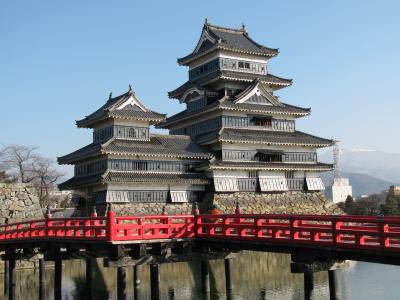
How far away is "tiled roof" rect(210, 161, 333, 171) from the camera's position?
47.5 m

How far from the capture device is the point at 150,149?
4525 cm

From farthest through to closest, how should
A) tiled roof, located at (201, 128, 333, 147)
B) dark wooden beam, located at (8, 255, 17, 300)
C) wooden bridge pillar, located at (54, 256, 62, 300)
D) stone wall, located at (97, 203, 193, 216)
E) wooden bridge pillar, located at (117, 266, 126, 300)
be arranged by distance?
tiled roof, located at (201, 128, 333, 147), stone wall, located at (97, 203, 193, 216), dark wooden beam, located at (8, 255, 17, 300), wooden bridge pillar, located at (54, 256, 62, 300), wooden bridge pillar, located at (117, 266, 126, 300)

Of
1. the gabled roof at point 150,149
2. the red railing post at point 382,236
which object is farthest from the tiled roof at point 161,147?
the red railing post at point 382,236

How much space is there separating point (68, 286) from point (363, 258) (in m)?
21.4

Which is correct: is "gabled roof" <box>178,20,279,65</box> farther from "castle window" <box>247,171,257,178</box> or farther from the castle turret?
"castle window" <box>247,171,257,178</box>

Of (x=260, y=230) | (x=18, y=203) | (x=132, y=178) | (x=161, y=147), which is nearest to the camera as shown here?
(x=260, y=230)

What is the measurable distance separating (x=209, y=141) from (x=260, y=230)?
30486mm

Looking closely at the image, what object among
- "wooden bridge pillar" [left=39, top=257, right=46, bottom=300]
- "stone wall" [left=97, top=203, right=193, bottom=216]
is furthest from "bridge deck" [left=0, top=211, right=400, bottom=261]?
"stone wall" [left=97, top=203, right=193, bottom=216]

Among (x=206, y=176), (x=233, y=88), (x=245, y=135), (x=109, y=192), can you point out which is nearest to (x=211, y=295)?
(x=109, y=192)

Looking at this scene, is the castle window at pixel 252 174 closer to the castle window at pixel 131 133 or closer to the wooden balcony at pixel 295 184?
the wooden balcony at pixel 295 184

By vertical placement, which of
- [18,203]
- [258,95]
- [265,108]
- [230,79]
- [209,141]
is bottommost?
[18,203]

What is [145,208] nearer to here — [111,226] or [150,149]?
[150,149]

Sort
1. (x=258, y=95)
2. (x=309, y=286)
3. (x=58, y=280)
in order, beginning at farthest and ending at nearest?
(x=258, y=95) → (x=58, y=280) → (x=309, y=286)

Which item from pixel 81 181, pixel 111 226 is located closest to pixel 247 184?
pixel 81 181
